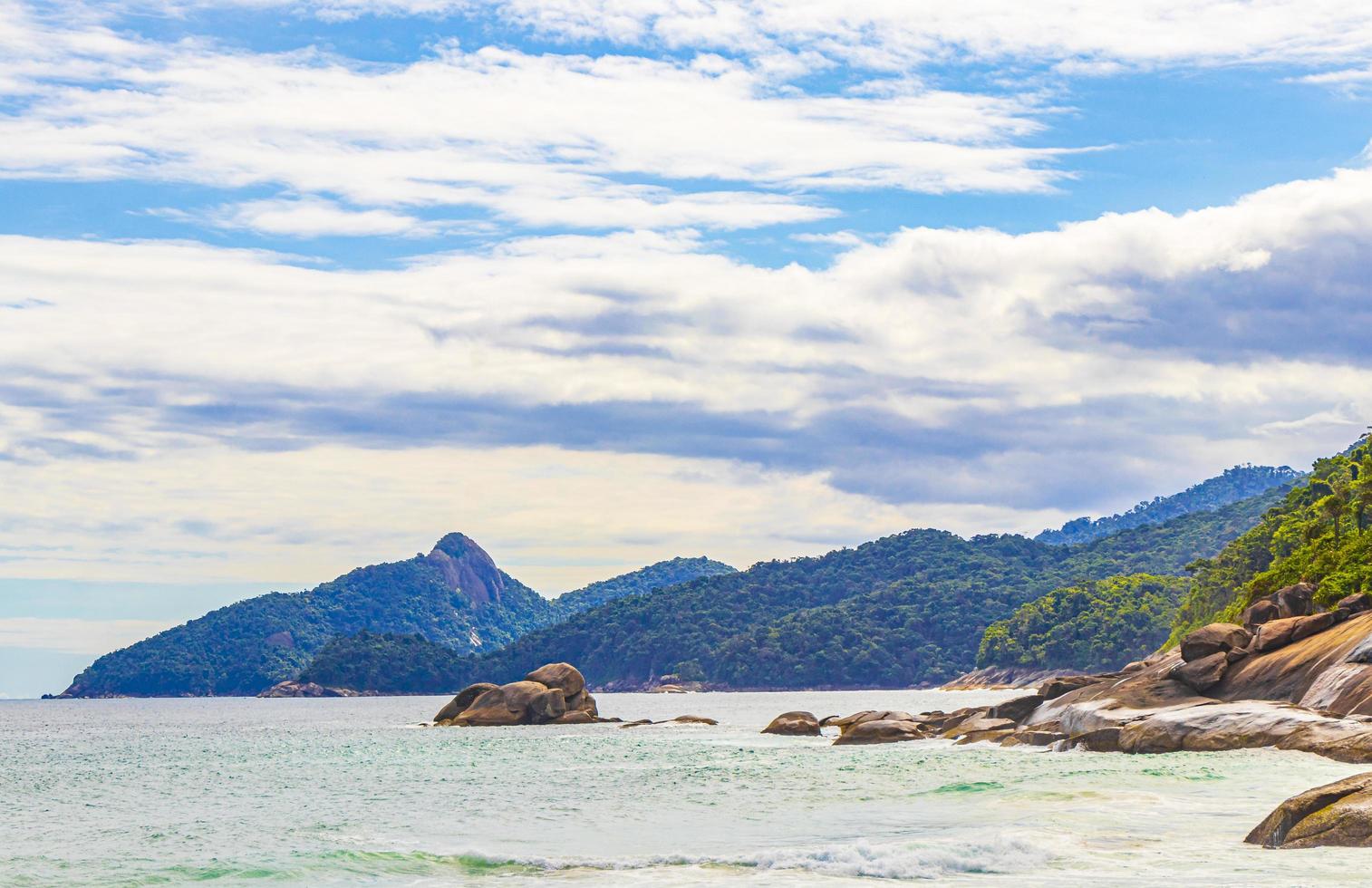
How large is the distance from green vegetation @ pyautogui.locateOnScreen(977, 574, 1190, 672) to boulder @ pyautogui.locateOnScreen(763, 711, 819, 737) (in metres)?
112

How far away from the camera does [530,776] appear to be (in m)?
52.5

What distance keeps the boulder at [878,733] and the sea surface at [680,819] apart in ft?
8.25

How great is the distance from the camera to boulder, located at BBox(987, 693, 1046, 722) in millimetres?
64938

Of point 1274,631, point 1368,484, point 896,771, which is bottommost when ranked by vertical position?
point 896,771

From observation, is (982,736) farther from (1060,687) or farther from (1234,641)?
(1234,641)

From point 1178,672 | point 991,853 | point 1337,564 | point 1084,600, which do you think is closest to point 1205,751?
point 1178,672

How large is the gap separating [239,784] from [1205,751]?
115 ft

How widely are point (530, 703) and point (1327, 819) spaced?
7777 centimetres

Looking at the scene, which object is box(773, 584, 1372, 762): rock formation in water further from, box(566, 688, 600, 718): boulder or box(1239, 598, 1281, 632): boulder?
box(566, 688, 600, 718): boulder

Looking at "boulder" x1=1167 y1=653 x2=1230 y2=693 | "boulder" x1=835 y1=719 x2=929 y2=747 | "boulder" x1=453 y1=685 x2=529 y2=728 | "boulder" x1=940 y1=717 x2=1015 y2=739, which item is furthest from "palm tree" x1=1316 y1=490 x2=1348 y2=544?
"boulder" x1=453 y1=685 x2=529 y2=728

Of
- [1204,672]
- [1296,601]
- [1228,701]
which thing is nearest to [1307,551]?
[1296,601]

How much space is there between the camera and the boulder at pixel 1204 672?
53.2m

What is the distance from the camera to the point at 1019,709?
215 ft

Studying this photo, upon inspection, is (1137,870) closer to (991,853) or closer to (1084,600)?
(991,853)
